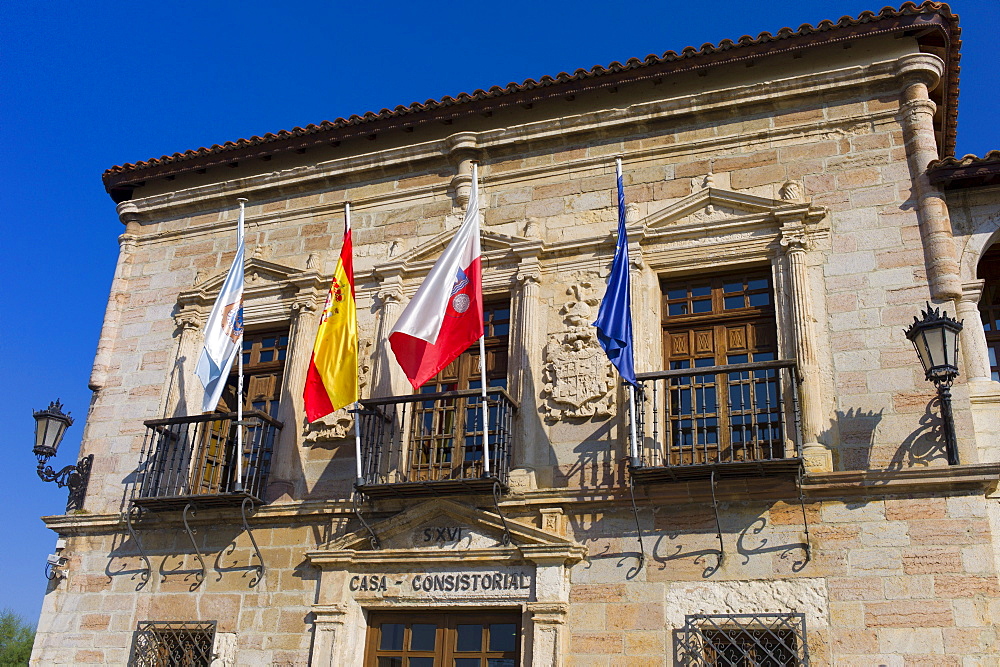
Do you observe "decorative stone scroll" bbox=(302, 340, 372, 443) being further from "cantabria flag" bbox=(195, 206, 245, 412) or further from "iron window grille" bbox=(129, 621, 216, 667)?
"iron window grille" bbox=(129, 621, 216, 667)

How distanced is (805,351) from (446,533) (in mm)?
3345

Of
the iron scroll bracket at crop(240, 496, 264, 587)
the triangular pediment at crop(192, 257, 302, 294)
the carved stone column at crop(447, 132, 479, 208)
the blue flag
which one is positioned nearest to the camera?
the blue flag

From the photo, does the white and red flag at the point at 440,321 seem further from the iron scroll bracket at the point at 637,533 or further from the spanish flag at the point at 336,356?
the iron scroll bracket at the point at 637,533

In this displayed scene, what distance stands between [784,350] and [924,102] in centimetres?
261

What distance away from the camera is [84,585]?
377 inches

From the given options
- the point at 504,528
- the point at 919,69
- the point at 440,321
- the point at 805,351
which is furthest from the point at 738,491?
the point at 919,69

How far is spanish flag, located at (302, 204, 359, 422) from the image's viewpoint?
8820mm

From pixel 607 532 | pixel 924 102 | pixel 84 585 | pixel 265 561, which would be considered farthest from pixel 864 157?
pixel 84 585

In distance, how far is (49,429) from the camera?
977 centimetres

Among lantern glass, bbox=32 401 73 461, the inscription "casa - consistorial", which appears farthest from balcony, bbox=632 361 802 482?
lantern glass, bbox=32 401 73 461

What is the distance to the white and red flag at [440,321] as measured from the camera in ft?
28.0

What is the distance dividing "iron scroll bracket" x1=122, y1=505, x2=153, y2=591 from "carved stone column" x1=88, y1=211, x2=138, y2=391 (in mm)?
1726

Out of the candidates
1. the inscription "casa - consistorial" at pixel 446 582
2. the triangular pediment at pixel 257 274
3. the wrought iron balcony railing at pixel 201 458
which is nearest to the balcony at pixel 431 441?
the inscription "casa - consistorial" at pixel 446 582

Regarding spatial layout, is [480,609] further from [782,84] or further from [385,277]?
[782,84]
